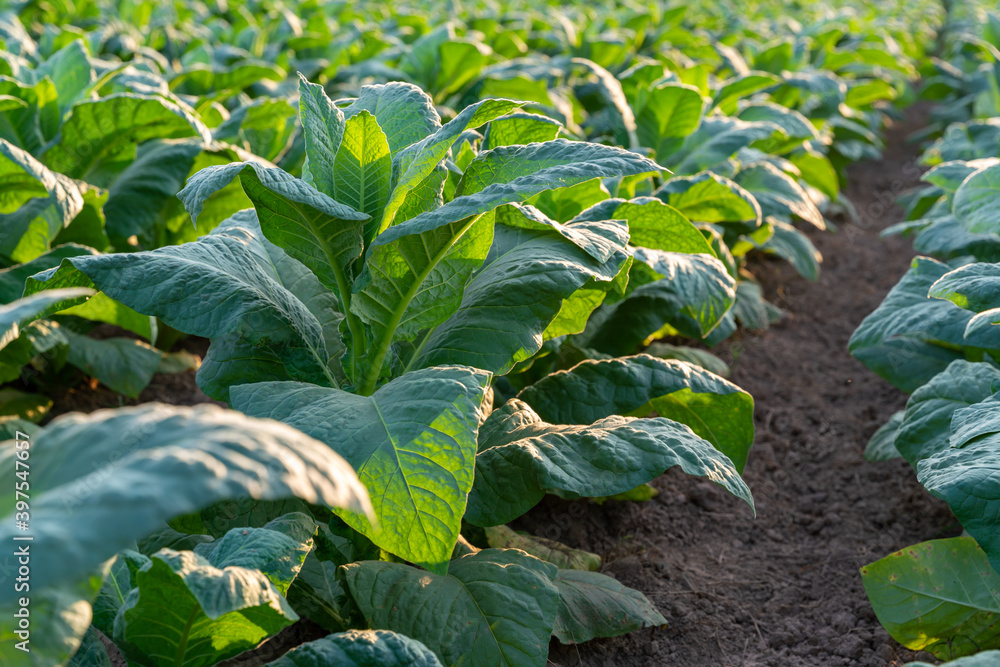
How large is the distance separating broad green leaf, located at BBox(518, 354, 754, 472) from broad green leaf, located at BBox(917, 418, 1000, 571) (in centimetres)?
51

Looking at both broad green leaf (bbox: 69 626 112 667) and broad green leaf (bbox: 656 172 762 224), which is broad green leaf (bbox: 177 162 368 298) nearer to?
broad green leaf (bbox: 69 626 112 667)

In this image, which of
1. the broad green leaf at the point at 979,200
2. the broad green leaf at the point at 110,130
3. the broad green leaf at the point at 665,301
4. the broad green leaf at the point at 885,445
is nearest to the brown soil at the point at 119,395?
the broad green leaf at the point at 110,130

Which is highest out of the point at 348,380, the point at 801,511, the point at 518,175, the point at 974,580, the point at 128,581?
the point at 518,175

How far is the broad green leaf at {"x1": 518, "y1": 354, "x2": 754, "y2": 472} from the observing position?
6.50 ft

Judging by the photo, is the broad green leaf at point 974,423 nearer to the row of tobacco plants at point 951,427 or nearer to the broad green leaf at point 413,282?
the row of tobacco plants at point 951,427

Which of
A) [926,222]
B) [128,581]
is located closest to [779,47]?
[926,222]

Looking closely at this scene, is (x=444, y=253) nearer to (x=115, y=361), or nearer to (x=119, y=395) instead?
(x=115, y=361)

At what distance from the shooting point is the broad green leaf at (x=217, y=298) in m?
1.48

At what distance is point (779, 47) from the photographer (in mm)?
5352

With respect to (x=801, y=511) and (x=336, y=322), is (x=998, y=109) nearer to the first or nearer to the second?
(x=801, y=511)

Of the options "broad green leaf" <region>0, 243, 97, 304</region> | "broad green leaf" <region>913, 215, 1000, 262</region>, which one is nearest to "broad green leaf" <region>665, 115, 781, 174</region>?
"broad green leaf" <region>913, 215, 1000, 262</region>

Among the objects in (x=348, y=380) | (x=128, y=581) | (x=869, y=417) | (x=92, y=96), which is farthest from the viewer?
(x=869, y=417)

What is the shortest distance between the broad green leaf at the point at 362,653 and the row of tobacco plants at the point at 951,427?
31.5 inches

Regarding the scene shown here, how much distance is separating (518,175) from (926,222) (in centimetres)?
234
